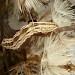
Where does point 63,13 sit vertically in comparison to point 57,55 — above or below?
above

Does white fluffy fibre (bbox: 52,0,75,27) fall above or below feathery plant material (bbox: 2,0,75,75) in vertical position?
above

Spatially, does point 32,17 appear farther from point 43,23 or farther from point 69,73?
point 69,73

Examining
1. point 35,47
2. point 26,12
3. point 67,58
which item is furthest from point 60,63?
point 26,12

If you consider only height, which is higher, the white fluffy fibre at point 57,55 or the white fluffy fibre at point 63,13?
the white fluffy fibre at point 63,13

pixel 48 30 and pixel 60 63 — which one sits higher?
pixel 48 30
